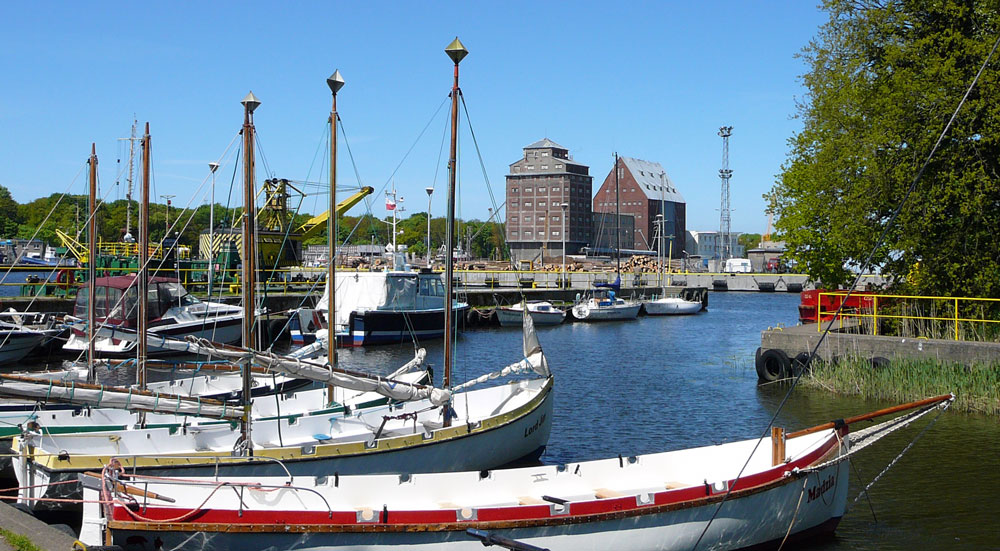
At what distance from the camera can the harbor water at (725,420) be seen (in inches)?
564

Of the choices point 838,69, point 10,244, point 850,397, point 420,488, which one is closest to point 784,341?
point 850,397

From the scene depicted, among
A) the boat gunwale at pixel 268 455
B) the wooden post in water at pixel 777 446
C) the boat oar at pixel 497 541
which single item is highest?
the wooden post in water at pixel 777 446

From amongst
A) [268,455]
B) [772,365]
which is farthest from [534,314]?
[268,455]

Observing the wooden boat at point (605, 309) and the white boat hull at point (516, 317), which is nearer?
the white boat hull at point (516, 317)

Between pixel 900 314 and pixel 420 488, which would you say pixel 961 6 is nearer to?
pixel 900 314

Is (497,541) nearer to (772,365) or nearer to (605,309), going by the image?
(772,365)

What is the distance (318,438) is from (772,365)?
1761cm

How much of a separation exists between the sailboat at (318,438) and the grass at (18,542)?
183cm

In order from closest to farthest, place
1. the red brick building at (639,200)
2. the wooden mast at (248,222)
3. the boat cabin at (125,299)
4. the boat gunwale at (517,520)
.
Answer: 1. the boat gunwale at (517,520)
2. the wooden mast at (248,222)
3. the boat cabin at (125,299)
4. the red brick building at (639,200)

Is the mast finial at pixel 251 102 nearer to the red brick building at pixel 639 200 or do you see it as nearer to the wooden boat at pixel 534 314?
the wooden boat at pixel 534 314

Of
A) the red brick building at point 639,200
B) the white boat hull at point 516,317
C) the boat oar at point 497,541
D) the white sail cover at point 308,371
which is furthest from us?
the red brick building at point 639,200

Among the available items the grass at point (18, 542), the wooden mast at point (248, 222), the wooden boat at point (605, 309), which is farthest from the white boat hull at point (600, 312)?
the grass at point (18, 542)

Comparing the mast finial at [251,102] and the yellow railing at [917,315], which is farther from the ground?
the mast finial at [251,102]

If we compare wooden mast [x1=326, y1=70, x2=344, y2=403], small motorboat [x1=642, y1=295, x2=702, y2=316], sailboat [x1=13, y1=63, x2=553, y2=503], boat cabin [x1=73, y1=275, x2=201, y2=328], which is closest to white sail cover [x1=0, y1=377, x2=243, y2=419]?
sailboat [x1=13, y1=63, x2=553, y2=503]
